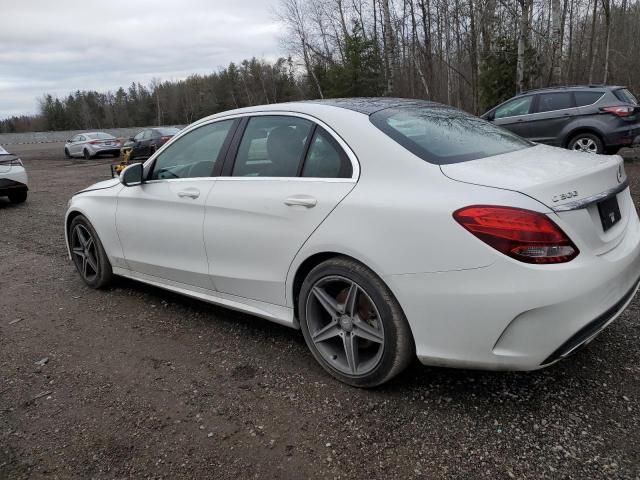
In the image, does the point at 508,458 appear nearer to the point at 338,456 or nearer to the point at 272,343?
the point at 338,456

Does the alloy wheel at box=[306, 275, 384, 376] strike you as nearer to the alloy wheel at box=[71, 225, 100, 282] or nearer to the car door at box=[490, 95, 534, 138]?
the alloy wheel at box=[71, 225, 100, 282]

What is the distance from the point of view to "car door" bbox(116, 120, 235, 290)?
354 cm

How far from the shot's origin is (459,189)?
2336 millimetres

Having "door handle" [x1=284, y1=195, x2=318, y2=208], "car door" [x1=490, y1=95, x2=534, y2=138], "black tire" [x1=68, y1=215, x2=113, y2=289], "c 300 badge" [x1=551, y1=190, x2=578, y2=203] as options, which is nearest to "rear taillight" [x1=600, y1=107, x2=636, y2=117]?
"car door" [x1=490, y1=95, x2=534, y2=138]

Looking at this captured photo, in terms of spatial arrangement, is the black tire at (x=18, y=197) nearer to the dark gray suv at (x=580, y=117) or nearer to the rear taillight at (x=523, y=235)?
the dark gray suv at (x=580, y=117)

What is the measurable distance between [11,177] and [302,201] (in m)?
9.56

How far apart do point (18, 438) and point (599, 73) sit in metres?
31.3

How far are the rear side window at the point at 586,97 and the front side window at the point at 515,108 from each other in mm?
946

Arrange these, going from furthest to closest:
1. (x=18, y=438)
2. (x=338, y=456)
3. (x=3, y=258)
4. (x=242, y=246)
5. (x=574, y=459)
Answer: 1. (x=3, y=258)
2. (x=242, y=246)
3. (x=18, y=438)
4. (x=338, y=456)
5. (x=574, y=459)

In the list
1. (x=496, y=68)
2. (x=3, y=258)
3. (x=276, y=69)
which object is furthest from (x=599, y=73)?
(x=276, y=69)

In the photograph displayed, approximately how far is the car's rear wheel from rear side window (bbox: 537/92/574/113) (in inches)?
434

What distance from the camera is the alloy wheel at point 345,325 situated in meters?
2.69

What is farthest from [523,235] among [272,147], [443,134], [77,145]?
[77,145]

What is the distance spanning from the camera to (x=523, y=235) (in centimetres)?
215
